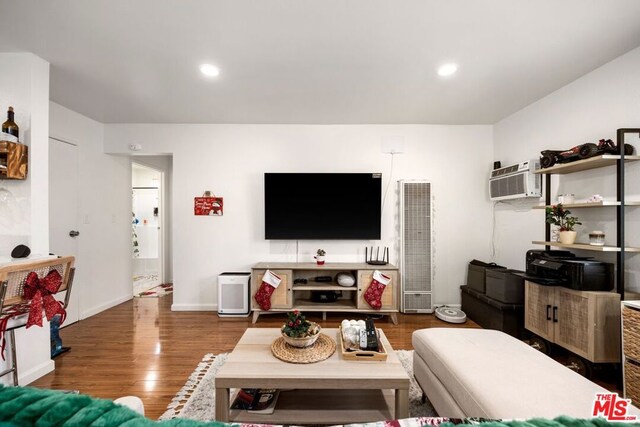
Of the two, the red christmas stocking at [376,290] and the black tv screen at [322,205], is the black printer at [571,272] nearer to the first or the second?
the red christmas stocking at [376,290]

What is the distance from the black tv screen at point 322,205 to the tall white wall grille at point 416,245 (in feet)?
1.17

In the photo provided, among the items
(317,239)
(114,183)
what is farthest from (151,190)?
(317,239)

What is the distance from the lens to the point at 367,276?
10.2 ft

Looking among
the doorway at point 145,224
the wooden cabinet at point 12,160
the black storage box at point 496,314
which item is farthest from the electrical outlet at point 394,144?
the doorway at point 145,224

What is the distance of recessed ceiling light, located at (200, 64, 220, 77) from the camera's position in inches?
86.4

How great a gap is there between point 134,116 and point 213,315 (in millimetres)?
2658

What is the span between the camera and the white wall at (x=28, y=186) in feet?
6.57

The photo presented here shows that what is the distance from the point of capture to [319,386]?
1.38m

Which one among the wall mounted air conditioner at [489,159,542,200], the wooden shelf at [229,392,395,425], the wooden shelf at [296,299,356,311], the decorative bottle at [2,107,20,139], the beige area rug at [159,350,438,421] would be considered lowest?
the beige area rug at [159,350,438,421]

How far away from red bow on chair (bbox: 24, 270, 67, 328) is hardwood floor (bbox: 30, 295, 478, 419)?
0.80 m

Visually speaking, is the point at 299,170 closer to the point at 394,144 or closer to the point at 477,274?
the point at 394,144

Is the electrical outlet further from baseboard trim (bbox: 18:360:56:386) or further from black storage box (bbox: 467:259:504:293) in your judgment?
baseboard trim (bbox: 18:360:56:386)

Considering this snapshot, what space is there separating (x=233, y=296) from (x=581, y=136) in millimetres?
3887

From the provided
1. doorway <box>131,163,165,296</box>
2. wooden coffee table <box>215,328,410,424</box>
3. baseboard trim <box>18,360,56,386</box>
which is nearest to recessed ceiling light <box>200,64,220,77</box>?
wooden coffee table <box>215,328,410,424</box>
